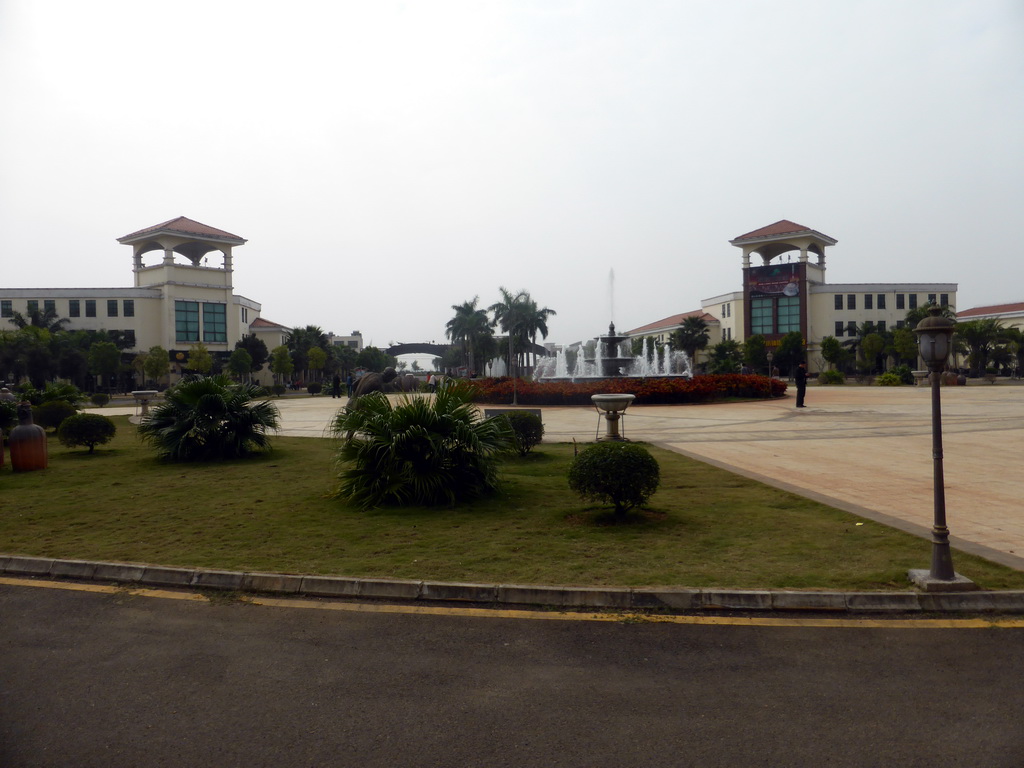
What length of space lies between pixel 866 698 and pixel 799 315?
8904cm

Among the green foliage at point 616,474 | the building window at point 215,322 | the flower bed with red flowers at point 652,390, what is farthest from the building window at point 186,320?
the green foliage at point 616,474

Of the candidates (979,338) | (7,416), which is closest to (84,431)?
(7,416)

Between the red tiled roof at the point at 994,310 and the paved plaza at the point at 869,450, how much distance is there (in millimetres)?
69258

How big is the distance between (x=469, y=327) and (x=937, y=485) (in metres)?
89.7

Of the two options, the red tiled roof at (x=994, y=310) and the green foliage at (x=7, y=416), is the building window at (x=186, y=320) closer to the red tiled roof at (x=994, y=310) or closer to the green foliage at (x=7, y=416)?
the green foliage at (x=7, y=416)

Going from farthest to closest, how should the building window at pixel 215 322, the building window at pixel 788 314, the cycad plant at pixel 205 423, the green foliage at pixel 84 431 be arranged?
1. the building window at pixel 788 314
2. the building window at pixel 215 322
3. the green foliage at pixel 84 431
4. the cycad plant at pixel 205 423

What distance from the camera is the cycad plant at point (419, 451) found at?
9.20 m

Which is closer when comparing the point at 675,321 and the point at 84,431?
the point at 84,431

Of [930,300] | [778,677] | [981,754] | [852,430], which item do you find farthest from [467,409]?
[930,300]

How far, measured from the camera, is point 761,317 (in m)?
88.8

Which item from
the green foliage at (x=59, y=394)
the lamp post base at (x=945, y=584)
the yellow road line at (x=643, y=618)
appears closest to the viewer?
the yellow road line at (x=643, y=618)

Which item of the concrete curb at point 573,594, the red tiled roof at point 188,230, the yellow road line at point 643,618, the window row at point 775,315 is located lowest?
the yellow road line at point 643,618

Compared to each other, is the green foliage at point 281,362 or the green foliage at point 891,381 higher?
the green foliage at point 281,362

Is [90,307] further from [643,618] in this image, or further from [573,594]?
[643,618]
